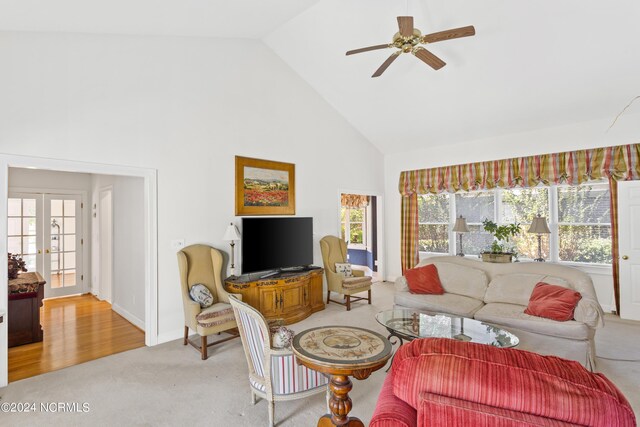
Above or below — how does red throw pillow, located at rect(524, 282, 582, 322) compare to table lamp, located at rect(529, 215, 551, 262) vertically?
below

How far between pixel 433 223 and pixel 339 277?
265 centimetres

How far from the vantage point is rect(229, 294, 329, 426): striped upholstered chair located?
2.37 metres

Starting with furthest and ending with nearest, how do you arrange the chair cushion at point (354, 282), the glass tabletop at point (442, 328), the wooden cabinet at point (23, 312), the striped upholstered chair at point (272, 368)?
the chair cushion at point (354, 282) → the wooden cabinet at point (23, 312) → the glass tabletop at point (442, 328) → the striped upholstered chair at point (272, 368)

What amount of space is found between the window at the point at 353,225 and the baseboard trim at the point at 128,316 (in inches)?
221

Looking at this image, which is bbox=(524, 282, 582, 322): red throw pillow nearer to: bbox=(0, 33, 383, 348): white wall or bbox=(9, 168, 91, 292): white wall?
bbox=(0, 33, 383, 348): white wall

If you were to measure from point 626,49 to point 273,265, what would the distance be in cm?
500

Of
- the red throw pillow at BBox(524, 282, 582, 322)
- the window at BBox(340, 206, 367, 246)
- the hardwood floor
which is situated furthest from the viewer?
the window at BBox(340, 206, 367, 246)

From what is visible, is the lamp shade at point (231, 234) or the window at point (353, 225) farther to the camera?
the window at point (353, 225)

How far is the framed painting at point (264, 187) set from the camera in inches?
193

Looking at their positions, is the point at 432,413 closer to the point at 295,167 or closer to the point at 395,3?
the point at 395,3

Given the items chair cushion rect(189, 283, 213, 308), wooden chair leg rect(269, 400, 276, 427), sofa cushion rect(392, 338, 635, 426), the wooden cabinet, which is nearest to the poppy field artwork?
chair cushion rect(189, 283, 213, 308)

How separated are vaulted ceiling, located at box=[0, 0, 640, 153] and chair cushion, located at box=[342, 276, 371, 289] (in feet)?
→ 9.76

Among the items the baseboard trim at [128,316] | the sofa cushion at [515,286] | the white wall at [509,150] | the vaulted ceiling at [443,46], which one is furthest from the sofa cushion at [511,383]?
the white wall at [509,150]

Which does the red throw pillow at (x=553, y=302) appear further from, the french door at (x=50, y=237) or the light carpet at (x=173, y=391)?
the french door at (x=50, y=237)
